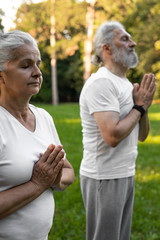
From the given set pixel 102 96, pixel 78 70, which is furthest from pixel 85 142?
pixel 78 70

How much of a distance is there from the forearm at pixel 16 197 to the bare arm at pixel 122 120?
0.77 meters

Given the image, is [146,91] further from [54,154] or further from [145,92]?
[54,154]

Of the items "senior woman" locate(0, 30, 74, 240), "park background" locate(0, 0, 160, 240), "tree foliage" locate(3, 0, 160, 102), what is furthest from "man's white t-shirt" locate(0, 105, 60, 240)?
"tree foliage" locate(3, 0, 160, 102)

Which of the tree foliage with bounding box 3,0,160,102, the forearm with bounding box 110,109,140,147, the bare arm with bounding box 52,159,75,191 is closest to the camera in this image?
the bare arm with bounding box 52,159,75,191

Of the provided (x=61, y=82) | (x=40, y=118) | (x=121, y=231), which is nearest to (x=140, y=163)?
(x=121, y=231)

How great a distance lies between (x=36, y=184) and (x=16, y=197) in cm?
13

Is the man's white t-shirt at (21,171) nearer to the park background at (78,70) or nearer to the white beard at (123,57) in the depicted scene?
the white beard at (123,57)

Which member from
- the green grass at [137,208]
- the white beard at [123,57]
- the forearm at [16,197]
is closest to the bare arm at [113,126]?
the white beard at [123,57]

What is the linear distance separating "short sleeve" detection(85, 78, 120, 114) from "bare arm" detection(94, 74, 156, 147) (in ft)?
0.14

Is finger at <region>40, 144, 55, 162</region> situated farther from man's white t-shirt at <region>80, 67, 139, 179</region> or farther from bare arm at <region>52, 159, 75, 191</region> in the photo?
man's white t-shirt at <region>80, 67, 139, 179</region>

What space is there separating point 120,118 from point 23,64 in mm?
973

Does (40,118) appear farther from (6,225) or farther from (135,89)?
(135,89)

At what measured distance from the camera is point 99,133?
2297 mm

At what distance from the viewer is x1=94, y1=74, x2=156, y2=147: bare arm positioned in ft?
6.97
